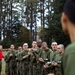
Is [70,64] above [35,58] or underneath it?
above

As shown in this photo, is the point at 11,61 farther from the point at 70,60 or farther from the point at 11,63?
the point at 70,60

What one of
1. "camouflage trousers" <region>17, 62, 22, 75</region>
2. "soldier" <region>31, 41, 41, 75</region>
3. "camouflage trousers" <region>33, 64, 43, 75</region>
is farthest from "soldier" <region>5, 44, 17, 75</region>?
"camouflage trousers" <region>33, 64, 43, 75</region>

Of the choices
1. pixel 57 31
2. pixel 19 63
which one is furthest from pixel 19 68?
pixel 57 31

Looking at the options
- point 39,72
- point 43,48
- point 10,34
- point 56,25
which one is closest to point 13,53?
point 39,72

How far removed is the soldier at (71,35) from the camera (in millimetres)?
2135

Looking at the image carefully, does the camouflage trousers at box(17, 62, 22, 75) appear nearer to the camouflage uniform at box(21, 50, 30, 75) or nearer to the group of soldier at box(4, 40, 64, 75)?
the group of soldier at box(4, 40, 64, 75)

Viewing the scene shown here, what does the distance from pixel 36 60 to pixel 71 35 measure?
11074 millimetres

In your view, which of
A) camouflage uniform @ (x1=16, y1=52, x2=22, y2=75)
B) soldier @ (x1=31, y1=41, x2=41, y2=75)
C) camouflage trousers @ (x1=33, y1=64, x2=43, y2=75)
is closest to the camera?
soldier @ (x1=31, y1=41, x2=41, y2=75)

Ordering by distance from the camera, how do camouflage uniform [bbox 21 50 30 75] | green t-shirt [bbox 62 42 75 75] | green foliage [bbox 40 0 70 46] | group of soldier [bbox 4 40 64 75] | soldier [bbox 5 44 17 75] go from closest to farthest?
1. green t-shirt [bbox 62 42 75 75]
2. group of soldier [bbox 4 40 64 75]
3. camouflage uniform [bbox 21 50 30 75]
4. soldier [bbox 5 44 17 75]
5. green foliage [bbox 40 0 70 46]

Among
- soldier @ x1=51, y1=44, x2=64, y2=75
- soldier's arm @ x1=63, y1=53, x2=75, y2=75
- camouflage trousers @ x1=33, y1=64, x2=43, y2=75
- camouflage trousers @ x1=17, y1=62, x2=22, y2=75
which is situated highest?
soldier's arm @ x1=63, y1=53, x2=75, y2=75

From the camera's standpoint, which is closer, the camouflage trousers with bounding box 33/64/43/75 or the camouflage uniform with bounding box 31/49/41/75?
the camouflage uniform with bounding box 31/49/41/75

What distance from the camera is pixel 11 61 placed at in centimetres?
1759

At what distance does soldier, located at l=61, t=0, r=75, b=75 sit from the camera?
2.13 metres

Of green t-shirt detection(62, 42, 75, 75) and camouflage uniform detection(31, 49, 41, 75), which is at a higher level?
green t-shirt detection(62, 42, 75, 75)
